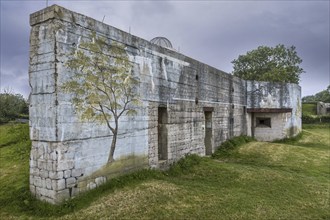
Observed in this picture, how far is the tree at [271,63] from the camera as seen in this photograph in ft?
94.7

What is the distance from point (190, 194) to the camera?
21.6 ft

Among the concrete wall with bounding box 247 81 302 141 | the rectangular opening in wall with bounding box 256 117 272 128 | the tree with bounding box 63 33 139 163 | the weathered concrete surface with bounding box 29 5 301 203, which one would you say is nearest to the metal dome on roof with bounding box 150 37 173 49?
the weathered concrete surface with bounding box 29 5 301 203

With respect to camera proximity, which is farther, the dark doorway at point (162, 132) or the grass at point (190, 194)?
the dark doorway at point (162, 132)

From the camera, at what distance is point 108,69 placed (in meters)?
6.59

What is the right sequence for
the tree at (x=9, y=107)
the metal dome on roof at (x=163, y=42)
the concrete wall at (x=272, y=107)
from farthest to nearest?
the tree at (x=9, y=107) → the concrete wall at (x=272, y=107) → the metal dome on roof at (x=163, y=42)

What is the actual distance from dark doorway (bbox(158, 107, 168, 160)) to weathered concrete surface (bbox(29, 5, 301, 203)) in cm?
5

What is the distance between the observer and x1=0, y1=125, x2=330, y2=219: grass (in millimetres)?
5492

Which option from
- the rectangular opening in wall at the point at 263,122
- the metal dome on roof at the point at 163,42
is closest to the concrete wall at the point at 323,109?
the rectangular opening in wall at the point at 263,122

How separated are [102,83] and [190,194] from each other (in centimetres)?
348

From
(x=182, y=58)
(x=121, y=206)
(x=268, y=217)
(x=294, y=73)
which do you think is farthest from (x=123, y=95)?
(x=294, y=73)

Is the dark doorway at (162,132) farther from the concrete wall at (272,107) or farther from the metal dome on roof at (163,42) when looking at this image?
the concrete wall at (272,107)

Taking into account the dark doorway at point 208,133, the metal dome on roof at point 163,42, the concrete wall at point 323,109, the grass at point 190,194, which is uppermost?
the metal dome on roof at point 163,42

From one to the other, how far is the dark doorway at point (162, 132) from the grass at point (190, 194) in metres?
0.67

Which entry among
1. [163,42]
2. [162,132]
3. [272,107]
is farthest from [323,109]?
[162,132]
